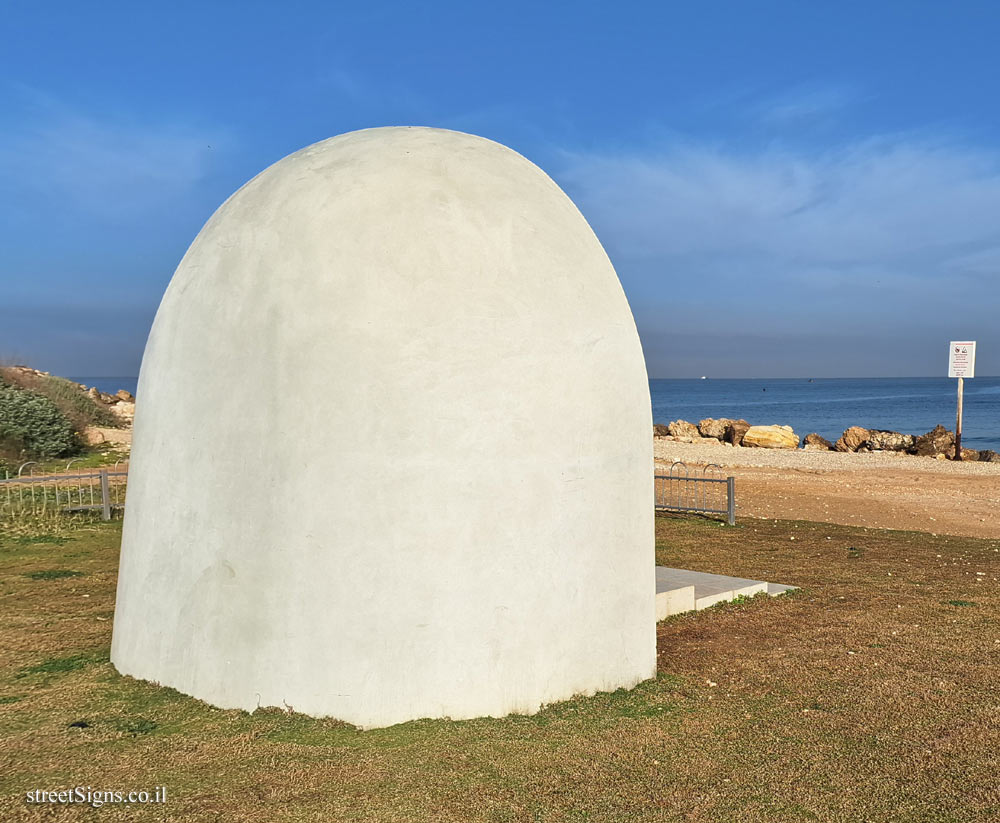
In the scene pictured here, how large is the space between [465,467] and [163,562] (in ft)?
7.90

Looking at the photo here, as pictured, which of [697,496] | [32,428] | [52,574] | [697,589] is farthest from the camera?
[32,428]

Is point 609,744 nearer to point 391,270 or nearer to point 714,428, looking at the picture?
point 391,270

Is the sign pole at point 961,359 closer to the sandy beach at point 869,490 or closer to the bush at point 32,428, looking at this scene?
the sandy beach at point 869,490

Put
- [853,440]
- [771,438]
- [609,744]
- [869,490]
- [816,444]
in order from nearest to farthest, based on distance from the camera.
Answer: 1. [609,744]
2. [869,490]
3. [853,440]
4. [771,438]
5. [816,444]

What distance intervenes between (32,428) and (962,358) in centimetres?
3376


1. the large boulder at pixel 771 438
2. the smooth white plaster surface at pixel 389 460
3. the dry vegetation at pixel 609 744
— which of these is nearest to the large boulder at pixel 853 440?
the large boulder at pixel 771 438

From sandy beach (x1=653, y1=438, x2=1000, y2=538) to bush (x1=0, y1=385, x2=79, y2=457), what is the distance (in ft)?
65.4

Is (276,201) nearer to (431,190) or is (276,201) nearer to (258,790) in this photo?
(431,190)

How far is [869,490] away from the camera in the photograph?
2208 cm

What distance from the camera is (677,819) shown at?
404 cm

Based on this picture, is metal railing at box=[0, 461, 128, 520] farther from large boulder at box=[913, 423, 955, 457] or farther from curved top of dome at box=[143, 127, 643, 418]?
large boulder at box=[913, 423, 955, 457]

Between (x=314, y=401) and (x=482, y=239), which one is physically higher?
(x=482, y=239)

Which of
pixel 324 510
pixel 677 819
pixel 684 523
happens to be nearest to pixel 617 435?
pixel 324 510

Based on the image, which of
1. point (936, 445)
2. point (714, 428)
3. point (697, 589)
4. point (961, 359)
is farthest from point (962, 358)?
point (697, 589)
